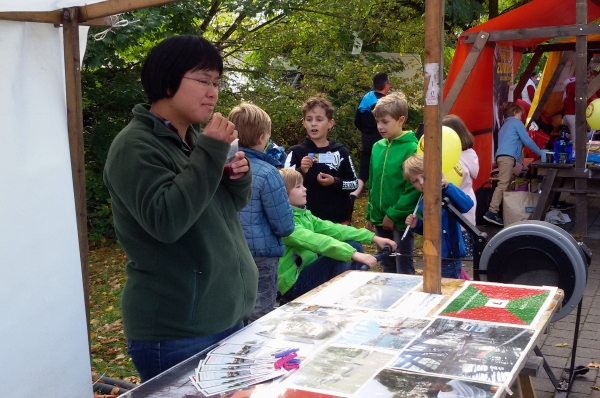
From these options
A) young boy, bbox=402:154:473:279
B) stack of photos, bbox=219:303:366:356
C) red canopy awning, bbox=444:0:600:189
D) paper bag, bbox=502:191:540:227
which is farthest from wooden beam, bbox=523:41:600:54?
stack of photos, bbox=219:303:366:356

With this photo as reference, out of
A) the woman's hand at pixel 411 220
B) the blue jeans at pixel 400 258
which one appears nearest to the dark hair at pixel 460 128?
the blue jeans at pixel 400 258

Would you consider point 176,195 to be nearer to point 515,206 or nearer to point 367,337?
point 367,337

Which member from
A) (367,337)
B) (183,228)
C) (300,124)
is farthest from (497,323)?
(300,124)

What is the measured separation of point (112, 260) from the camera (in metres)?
8.15

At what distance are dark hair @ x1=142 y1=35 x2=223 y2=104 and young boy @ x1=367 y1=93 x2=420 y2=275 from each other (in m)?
2.86

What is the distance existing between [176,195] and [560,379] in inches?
116

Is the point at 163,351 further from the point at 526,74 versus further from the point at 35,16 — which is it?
the point at 526,74

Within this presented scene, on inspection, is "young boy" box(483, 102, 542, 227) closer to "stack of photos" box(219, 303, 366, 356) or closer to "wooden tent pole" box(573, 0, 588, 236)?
"wooden tent pole" box(573, 0, 588, 236)

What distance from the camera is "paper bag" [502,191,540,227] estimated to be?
8.11 metres

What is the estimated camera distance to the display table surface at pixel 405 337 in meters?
1.92

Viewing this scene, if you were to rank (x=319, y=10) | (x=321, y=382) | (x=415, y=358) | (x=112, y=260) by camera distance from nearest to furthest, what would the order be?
1. (x=321, y=382)
2. (x=415, y=358)
3. (x=112, y=260)
4. (x=319, y=10)

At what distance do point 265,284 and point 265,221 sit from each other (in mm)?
325

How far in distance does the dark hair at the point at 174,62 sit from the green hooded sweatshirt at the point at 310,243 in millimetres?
1664

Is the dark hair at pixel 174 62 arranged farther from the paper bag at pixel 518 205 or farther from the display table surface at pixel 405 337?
the paper bag at pixel 518 205
